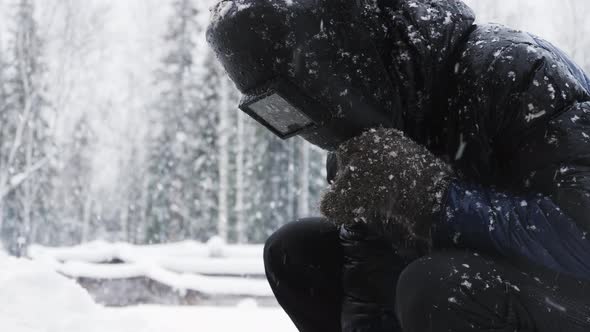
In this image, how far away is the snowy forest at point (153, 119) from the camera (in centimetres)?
1627

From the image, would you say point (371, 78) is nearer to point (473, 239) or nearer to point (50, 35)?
point (473, 239)

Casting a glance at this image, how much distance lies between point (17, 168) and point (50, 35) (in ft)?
14.0

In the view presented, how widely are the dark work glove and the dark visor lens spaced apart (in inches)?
11.5

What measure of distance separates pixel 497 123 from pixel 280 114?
1.49 feet

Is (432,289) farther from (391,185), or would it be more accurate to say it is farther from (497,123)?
(497,123)

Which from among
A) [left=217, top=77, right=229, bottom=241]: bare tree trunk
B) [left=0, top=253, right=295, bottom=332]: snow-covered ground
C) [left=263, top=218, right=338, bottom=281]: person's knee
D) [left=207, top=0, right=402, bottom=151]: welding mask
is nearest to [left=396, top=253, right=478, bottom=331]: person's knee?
[left=207, top=0, right=402, bottom=151]: welding mask

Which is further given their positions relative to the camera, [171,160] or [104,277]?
[171,160]

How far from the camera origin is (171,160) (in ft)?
74.0

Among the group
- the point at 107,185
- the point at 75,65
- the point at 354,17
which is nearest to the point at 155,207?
the point at 75,65

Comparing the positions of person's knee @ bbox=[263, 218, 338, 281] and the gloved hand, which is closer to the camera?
the gloved hand

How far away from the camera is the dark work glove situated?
4.89 feet

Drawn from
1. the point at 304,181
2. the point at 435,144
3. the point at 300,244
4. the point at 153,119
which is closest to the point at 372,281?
the point at 300,244

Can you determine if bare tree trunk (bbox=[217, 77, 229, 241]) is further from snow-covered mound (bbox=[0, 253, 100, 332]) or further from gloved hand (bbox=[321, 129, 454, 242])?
gloved hand (bbox=[321, 129, 454, 242])

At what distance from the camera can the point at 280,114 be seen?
1352 mm
